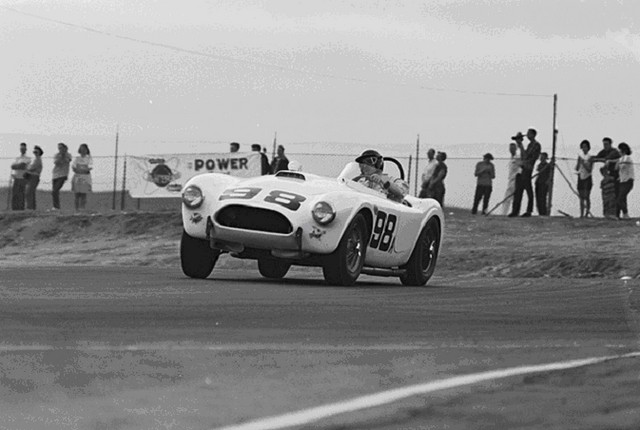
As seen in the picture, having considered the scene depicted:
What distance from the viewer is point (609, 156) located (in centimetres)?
2544

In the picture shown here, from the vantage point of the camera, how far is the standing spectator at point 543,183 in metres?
26.3

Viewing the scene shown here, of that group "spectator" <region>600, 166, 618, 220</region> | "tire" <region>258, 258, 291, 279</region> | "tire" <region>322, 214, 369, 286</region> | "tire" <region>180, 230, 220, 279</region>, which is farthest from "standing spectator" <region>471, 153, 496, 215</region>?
"tire" <region>180, 230, 220, 279</region>

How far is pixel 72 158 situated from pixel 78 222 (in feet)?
4.88

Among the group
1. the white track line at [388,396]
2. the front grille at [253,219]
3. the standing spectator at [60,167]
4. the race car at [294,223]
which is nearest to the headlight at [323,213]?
the race car at [294,223]

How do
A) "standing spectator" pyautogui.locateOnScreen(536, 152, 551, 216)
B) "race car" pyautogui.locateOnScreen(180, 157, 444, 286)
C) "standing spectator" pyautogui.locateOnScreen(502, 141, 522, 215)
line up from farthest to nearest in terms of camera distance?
"standing spectator" pyautogui.locateOnScreen(536, 152, 551, 216) < "standing spectator" pyautogui.locateOnScreen(502, 141, 522, 215) < "race car" pyautogui.locateOnScreen(180, 157, 444, 286)

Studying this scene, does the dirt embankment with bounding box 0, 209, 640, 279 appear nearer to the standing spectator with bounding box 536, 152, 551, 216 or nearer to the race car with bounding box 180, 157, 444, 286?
the standing spectator with bounding box 536, 152, 551, 216

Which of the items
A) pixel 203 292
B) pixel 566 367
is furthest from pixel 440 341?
pixel 203 292

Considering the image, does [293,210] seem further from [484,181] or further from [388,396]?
[484,181]

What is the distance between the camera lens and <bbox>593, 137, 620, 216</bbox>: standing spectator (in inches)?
993

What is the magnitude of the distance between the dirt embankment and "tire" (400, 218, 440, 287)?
426 centimetres

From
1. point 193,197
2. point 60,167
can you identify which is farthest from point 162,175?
point 193,197

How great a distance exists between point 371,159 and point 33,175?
628 inches

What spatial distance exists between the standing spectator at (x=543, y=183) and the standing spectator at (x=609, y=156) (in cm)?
92

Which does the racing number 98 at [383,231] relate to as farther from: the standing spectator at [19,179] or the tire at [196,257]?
the standing spectator at [19,179]
